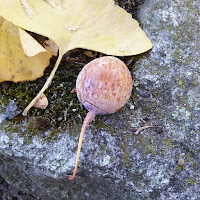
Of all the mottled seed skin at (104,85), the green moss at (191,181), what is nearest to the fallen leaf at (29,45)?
the mottled seed skin at (104,85)

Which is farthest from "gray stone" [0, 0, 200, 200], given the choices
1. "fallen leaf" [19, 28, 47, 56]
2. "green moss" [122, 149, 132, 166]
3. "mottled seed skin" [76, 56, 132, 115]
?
"fallen leaf" [19, 28, 47, 56]

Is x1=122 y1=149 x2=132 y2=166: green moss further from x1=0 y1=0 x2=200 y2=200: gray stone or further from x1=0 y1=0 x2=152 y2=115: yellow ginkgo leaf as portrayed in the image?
x1=0 y1=0 x2=152 y2=115: yellow ginkgo leaf

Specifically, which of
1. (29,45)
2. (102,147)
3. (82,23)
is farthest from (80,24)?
(102,147)

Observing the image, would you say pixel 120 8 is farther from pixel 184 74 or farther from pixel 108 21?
pixel 184 74

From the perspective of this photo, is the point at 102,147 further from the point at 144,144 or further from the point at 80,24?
the point at 80,24

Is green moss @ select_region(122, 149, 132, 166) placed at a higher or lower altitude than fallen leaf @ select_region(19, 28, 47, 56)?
lower

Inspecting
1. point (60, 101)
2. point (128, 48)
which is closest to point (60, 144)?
point (60, 101)
